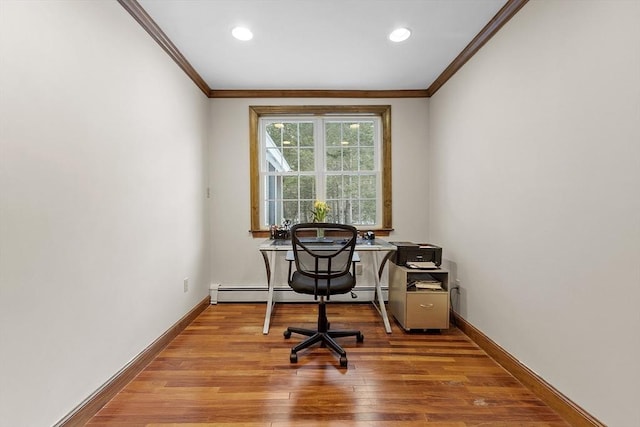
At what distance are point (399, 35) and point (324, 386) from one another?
265 centimetres

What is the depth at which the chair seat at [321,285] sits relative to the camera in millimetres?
2188

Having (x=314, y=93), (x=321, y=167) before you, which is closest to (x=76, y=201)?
(x=321, y=167)

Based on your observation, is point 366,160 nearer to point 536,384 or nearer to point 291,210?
point 291,210

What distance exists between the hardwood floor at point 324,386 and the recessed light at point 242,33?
2.51 meters

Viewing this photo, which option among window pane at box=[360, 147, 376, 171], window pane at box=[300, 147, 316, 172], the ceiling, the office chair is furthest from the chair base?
the ceiling

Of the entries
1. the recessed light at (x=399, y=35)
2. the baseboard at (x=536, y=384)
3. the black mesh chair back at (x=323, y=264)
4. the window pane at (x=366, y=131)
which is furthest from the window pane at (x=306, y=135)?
the baseboard at (x=536, y=384)

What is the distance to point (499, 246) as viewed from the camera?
2119mm

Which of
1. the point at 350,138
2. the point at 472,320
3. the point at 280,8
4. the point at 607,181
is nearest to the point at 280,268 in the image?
the point at 350,138

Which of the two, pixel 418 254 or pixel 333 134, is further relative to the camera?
pixel 333 134

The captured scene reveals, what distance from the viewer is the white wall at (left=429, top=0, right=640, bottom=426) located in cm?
126

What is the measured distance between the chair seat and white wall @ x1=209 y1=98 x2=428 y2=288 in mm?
1237

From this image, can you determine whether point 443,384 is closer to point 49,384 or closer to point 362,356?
point 362,356

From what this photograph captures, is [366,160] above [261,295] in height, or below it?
above

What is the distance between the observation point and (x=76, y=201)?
1481mm
